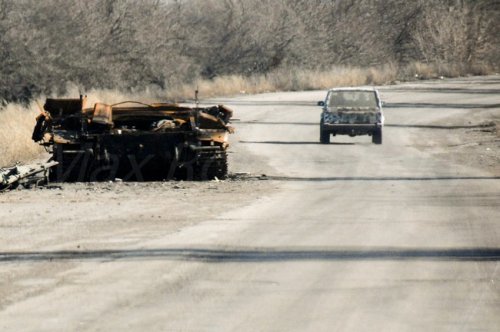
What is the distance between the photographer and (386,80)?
65375 mm

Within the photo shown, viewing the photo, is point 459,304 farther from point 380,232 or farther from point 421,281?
point 380,232

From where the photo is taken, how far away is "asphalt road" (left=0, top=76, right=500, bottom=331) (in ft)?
28.8

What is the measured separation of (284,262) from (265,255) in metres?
0.58

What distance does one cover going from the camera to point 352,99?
33.9 m

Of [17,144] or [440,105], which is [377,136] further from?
[440,105]

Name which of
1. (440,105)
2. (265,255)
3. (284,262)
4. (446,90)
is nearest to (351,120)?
(440,105)

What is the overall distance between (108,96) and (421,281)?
37.9 meters

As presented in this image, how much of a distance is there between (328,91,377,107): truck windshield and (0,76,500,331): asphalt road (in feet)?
30.6

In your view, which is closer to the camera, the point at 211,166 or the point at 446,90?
the point at 211,166

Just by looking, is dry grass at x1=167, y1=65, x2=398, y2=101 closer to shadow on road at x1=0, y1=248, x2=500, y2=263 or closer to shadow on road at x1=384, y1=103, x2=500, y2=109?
shadow on road at x1=384, y1=103, x2=500, y2=109

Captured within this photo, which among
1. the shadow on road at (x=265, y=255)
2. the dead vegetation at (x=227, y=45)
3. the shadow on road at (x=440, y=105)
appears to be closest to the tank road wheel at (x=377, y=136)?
the dead vegetation at (x=227, y=45)

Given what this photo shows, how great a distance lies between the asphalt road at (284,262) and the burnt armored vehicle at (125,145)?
3.46 feet

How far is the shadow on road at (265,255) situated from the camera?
472 inches

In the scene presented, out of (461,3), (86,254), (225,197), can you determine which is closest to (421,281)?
(86,254)
